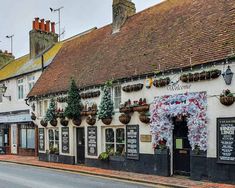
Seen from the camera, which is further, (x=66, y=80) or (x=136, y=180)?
(x=66, y=80)

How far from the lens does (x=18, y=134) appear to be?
2925cm

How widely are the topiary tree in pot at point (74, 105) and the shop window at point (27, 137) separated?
8929mm

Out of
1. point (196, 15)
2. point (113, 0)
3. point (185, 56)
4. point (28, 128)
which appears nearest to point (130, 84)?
point (185, 56)

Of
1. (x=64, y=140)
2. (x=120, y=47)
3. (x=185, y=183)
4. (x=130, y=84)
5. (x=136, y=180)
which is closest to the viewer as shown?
(x=185, y=183)

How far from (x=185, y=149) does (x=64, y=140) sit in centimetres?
907

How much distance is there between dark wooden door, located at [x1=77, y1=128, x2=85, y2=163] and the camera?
19906 millimetres

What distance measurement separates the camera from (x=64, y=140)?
21.0 meters

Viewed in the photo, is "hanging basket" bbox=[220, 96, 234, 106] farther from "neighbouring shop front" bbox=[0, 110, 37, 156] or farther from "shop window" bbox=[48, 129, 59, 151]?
"neighbouring shop front" bbox=[0, 110, 37, 156]

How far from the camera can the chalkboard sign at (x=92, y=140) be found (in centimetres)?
1861

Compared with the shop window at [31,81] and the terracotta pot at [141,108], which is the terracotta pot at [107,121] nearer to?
the terracotta pot at [141,108]

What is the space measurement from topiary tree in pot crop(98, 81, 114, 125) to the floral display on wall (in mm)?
2864

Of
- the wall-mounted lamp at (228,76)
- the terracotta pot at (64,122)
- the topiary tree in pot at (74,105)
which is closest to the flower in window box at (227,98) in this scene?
the wall-mounted lamp at (228,76)

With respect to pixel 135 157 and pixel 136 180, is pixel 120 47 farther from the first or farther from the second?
pixel 136 180

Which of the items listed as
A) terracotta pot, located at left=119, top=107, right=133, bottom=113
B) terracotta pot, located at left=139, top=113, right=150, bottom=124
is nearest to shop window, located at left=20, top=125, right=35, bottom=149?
terracotta pot, located at left=119, top=107, right=133, bottom=113
